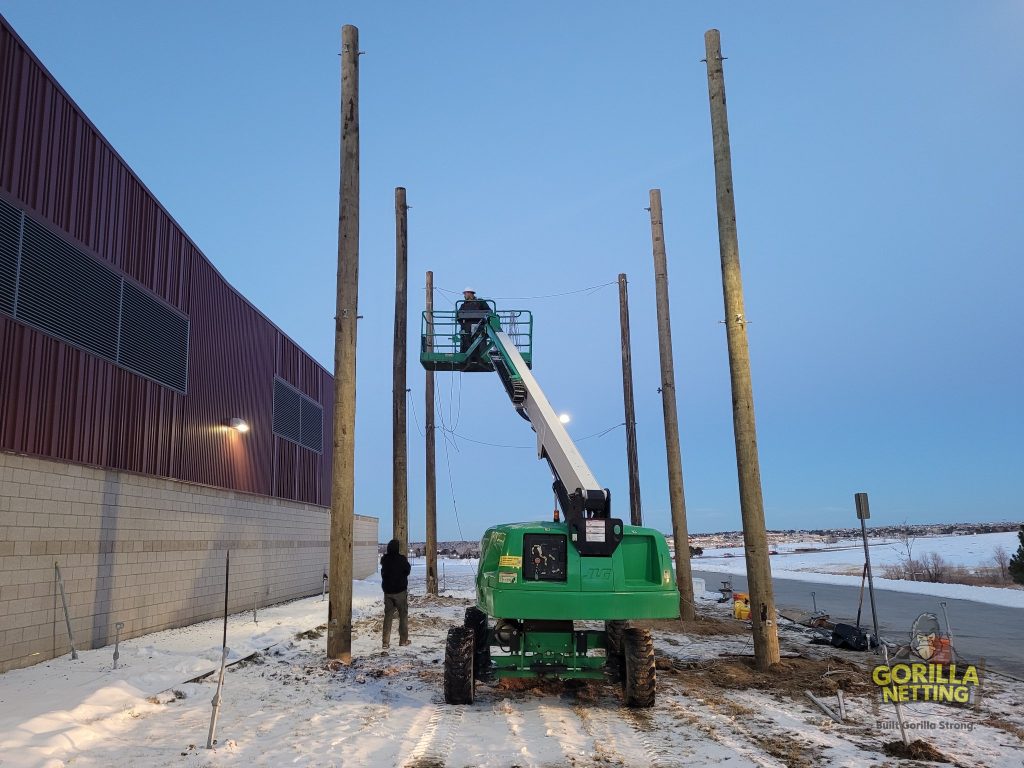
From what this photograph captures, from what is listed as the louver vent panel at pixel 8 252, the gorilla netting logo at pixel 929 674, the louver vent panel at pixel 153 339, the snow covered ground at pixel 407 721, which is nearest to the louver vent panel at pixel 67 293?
the louver vent panel at pixel 8 252

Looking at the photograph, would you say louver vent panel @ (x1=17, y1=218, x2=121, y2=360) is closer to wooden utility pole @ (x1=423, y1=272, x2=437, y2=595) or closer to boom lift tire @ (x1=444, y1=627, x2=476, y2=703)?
boom lift tire @ (x1=444, y1=627, x2=476, y2=703)

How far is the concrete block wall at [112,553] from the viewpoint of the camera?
35.0 ft

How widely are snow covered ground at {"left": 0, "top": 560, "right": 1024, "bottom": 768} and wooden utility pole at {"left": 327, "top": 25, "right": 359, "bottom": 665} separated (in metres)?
0.85

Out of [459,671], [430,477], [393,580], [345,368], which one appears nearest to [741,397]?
[459,671]

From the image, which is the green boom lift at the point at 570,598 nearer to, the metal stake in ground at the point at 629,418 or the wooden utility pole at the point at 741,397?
the wooden utility pole at the point at 741,397

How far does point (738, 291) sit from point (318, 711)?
825 centimetres

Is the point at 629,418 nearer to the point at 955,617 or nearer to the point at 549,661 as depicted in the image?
the point at 955,617

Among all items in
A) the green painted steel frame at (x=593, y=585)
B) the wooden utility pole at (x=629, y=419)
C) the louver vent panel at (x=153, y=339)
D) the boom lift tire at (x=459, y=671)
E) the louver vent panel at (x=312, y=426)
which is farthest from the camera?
the louver vent panel at (x=312, y=426)

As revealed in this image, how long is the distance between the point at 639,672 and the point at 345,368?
20.2 feet

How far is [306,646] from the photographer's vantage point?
528 inches

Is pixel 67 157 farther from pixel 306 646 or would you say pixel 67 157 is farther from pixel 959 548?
pixel 959 548

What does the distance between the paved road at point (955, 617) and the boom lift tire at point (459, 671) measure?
26.0 feet

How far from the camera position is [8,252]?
35.6ft

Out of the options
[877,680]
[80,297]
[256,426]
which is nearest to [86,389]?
[80,297]
